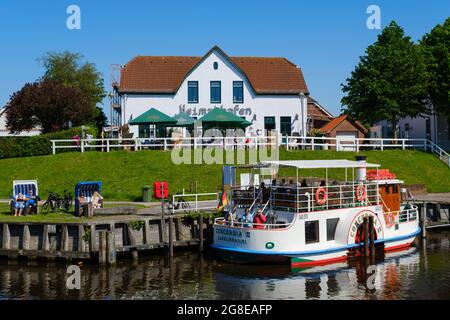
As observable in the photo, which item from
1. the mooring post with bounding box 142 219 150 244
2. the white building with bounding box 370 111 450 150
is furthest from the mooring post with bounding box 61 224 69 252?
the white building with bounding box 370 111 450 150

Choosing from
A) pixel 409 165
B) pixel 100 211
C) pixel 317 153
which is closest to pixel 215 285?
pixel 100 211

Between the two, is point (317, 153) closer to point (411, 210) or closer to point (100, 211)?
point (411, 210)

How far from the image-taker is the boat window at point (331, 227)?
28328 mm

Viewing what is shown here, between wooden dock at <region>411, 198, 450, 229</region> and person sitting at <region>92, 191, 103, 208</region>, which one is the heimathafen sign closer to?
wooden dock at <region>411, 198, 450, 229</region>

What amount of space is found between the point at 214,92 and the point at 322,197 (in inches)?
1190

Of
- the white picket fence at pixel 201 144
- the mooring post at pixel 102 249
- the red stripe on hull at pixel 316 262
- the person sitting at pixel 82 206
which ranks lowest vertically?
the red stripe on hull at pixel 316 262

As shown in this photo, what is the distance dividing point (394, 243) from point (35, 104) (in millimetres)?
43790

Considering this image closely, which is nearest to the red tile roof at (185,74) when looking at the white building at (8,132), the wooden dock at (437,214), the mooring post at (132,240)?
the white building at (8,132)

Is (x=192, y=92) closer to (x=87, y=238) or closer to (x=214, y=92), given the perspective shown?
(x=214, y=92)

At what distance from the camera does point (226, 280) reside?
80.4 ft

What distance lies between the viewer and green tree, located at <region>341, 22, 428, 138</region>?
172 ft

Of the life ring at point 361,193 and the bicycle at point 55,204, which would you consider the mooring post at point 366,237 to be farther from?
the bicycle at point 55,204

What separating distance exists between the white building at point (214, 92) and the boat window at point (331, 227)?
2684cm

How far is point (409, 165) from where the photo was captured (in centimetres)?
4794
